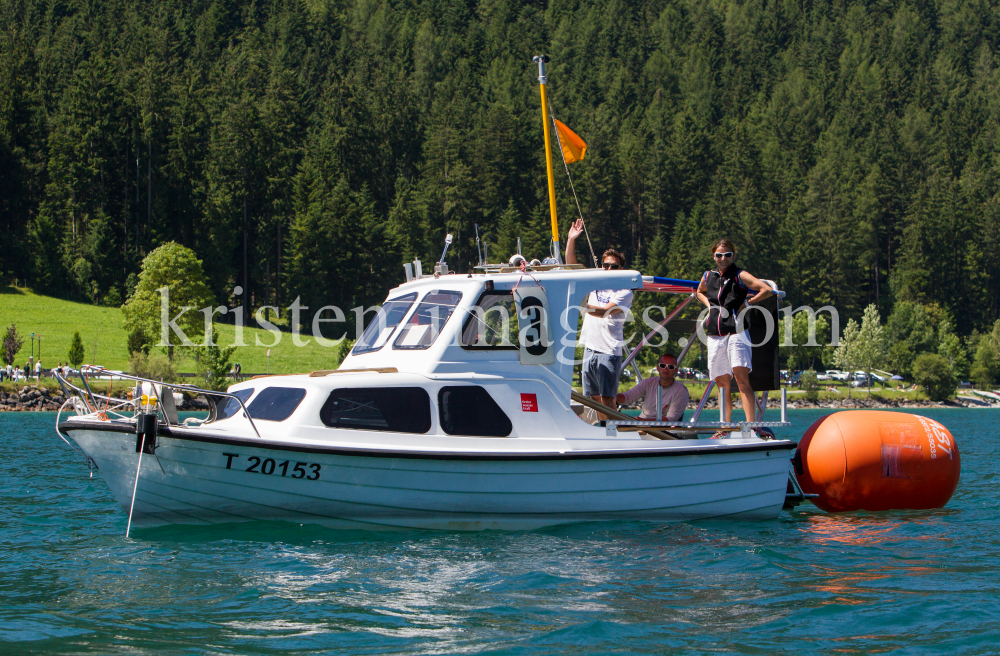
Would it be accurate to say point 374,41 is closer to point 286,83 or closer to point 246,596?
point 286,83

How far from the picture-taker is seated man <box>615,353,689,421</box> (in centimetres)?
1225

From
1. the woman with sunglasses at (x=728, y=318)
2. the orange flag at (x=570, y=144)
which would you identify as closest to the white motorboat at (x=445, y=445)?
the woman with sunglasses at (x=728, y=318)

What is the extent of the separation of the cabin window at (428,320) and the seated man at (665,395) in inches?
101

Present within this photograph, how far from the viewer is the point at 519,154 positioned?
364 feet

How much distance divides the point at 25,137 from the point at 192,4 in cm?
7835

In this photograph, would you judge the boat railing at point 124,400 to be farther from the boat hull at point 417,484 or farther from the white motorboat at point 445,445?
the boat hull at point 417,484

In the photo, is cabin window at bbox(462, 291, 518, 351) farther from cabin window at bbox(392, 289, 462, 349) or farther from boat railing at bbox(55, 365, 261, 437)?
boat railing at bbox(55, 365, 261, 437)

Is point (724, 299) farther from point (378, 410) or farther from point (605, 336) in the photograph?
point (378, 410)

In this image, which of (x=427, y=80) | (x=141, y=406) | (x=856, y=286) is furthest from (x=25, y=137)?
(x=141, y=406)

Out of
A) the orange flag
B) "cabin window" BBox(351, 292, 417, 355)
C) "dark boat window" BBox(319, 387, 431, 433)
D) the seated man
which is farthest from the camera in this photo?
the orange flag

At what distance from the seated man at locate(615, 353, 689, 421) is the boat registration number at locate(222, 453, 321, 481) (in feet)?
13.7

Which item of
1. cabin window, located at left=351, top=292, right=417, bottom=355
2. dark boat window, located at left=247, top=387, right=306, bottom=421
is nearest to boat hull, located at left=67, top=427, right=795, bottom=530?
dark boat window, located at left=247, top=387, right=306, bottom=421

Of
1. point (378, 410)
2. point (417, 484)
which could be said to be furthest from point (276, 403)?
point (417, 484)

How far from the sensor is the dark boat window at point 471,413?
10.7 metres
